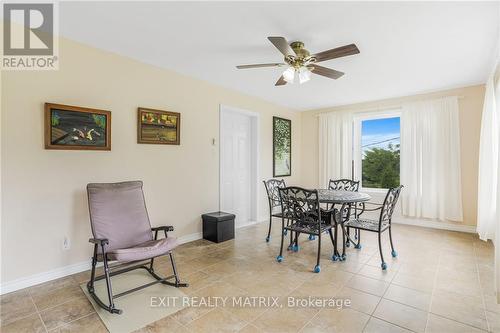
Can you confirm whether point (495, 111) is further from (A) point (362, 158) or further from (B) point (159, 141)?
(B) point (159, 141)

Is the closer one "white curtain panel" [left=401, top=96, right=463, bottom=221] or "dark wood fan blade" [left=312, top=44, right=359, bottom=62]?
"dark wood fan blade" [left=312, top=44, right=359, bottom=62]

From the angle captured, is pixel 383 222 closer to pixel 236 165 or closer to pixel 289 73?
pixel 289 73

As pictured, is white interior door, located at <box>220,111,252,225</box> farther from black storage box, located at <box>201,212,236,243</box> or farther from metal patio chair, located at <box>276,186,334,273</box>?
metal patio chair, located at <box>276,186,334,273</box>

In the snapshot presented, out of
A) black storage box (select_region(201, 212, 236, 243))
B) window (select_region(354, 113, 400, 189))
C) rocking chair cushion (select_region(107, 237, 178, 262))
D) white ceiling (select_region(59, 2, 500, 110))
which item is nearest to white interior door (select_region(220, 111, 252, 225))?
black storage box (select_region(201, 212, 236, 243))

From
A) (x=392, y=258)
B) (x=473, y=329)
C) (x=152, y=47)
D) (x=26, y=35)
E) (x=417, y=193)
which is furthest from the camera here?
(x=417, y=193)

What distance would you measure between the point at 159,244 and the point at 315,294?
1.48 meters

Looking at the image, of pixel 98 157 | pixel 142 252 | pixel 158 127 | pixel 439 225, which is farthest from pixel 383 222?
pixel 98 157

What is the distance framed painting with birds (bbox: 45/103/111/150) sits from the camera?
2510 mm

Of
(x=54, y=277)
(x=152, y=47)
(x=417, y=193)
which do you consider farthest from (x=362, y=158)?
(x=54, y=277)

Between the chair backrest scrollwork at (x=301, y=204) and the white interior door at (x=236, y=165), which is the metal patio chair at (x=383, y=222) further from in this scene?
the white interior door at (x=236, y=165)

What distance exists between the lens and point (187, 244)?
11.9ft

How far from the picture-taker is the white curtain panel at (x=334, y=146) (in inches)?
214

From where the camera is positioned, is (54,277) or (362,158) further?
(362,158)

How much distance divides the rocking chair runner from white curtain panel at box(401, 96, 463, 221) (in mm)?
4320
